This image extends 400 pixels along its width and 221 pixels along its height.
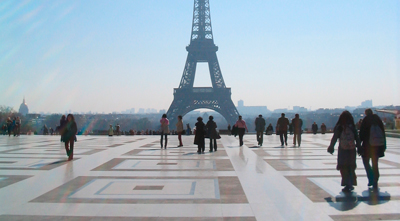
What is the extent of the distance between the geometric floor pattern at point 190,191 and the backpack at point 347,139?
2.68 ft

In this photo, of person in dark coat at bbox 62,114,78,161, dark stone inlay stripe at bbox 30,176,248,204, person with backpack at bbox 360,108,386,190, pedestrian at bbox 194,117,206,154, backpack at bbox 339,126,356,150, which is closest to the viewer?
dark stone inlay stripe at bbox 30,176,248,204

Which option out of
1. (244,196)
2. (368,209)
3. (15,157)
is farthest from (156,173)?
(15,157)

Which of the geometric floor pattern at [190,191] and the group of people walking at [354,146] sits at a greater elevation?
the group of people walking at [354,146]

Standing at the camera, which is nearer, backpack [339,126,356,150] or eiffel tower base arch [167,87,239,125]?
backpack [339,126,356,150]

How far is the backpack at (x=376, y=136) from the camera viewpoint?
7.07 meters

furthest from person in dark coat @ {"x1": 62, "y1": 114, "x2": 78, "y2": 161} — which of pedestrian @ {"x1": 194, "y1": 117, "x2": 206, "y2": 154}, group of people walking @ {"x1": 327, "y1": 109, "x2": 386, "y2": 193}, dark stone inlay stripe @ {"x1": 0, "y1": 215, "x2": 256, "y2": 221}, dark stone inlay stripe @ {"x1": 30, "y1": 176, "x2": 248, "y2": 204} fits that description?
group of people walking @ {"x1": 327, "y1": 109, "x2": 386, "y2": 193}

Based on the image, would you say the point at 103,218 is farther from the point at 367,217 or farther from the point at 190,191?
the point at 367,217

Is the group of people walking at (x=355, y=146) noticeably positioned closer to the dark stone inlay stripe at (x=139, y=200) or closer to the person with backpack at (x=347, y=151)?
the person with backpack at (x=347, y=151)

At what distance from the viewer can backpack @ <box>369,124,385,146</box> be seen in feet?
23.2

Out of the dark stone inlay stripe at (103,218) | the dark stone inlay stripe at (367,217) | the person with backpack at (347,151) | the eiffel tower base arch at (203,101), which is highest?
the eiffel tower base arch at (203,101)

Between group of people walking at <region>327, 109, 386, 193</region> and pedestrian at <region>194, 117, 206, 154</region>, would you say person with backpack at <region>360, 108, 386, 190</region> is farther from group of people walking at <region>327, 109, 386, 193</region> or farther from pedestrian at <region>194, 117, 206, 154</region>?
pedestrian at <region>194, 117, 206, 154</region>

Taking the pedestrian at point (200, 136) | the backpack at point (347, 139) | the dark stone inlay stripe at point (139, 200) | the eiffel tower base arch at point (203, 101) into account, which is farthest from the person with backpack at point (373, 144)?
the eiffel tower base arch at point (203, 101)

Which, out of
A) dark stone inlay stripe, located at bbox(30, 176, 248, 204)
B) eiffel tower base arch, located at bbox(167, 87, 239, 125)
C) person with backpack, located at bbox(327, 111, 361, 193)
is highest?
eiffel tower base arch, located at bbox(167, 87, 239, 125)

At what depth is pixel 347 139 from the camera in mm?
6895
